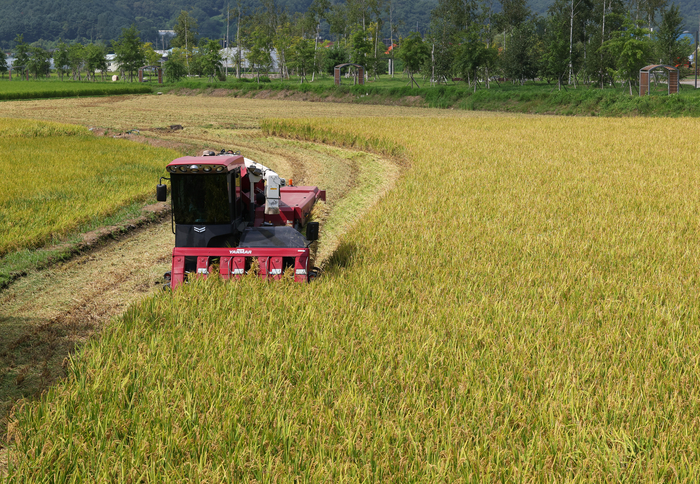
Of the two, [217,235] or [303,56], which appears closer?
[217,235]

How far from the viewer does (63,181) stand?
15.4 meters

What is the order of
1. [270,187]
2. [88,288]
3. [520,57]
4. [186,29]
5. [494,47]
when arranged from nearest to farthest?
[88,288] < [270,187] < [520,57] < [494,47] < [186,29]

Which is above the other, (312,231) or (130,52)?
(130,52)

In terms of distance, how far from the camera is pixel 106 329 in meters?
6.07

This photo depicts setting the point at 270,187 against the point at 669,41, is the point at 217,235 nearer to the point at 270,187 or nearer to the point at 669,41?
the point at 270,187

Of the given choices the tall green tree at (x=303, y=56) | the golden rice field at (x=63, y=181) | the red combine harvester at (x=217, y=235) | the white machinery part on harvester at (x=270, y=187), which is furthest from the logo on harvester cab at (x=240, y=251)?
the tall green tree at (x=303, y=56)


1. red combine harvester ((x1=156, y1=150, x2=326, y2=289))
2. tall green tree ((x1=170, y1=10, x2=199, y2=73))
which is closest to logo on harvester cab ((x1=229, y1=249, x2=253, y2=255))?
red combine harvester ((x1=156, y1=150, x2=326, y2=289))

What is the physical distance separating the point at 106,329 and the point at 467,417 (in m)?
3.75

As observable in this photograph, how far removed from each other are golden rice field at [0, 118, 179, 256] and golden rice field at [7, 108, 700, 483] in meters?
5.87

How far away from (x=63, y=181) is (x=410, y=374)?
1337 centimetres

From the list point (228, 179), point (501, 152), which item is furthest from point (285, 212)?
point (501, 152)

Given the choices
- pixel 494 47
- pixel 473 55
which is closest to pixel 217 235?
pixel 473 55

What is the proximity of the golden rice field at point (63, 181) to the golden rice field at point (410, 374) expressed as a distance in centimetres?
587

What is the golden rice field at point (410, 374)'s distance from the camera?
3.84m
